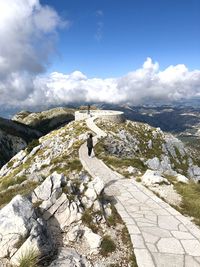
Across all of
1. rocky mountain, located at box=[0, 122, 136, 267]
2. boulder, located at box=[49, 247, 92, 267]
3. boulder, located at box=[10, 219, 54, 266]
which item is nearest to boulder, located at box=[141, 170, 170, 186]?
rocky mountain, located at box=[0, 122, 136, 267]

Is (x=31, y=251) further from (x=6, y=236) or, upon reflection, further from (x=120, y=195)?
(x=120, y=195)

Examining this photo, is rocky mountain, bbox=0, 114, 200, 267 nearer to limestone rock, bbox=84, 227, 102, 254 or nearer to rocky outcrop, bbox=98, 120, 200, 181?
limestone rock, bbox=84, 227, 102, 254

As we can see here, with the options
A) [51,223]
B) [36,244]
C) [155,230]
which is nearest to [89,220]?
[51,223]

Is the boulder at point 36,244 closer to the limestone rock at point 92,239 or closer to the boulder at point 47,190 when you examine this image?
the limestone rock at point 92,239

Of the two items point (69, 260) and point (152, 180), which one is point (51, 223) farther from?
point (152, 180)

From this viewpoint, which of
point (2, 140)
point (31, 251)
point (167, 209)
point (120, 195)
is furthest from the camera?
point (2, 140)

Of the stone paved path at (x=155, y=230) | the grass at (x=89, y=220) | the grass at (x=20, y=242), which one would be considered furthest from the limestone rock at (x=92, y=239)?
the grass at (x=20, y=242)

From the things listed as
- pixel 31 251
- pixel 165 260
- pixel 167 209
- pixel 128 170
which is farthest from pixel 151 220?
pixel 128 170
